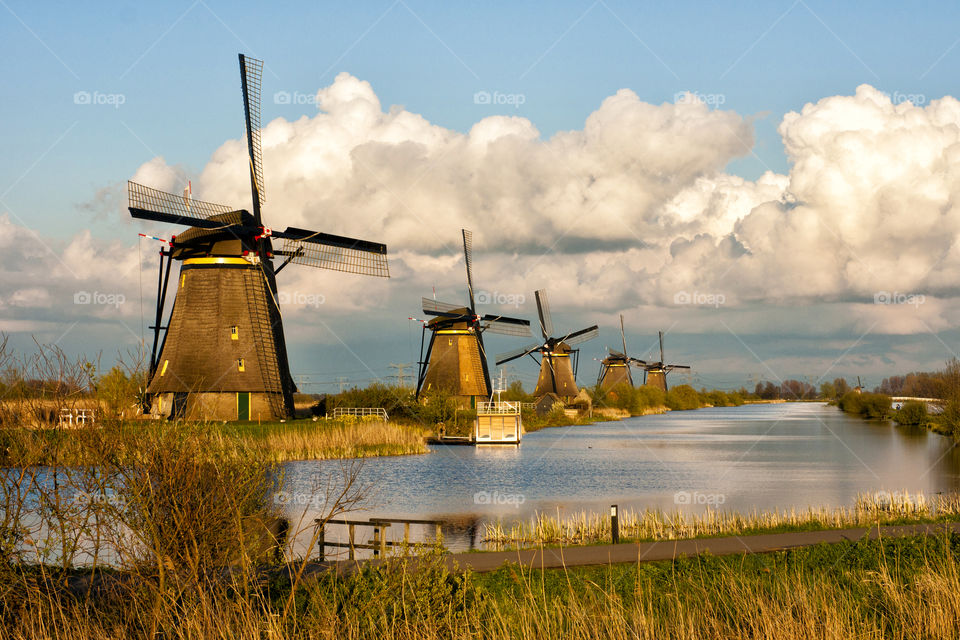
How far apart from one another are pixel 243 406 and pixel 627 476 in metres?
18.1

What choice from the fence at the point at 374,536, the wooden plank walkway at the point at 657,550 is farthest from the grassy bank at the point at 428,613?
the wooden plank walkway at the point at 657,550

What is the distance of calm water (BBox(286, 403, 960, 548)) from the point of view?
25.4 m

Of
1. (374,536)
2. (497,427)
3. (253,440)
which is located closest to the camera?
(253,440)

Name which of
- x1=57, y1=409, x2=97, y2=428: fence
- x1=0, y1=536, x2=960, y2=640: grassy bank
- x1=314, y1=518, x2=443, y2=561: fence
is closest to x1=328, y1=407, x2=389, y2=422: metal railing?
x1=314, y1=518, x2=443, y2=561: fence

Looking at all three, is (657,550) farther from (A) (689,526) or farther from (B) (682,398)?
(B) (682,398)

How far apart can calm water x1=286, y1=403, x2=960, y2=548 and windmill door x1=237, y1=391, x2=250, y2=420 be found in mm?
5459

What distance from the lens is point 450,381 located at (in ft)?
206

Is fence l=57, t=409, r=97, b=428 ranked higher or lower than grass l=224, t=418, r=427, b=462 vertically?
higher

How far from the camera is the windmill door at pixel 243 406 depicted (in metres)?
37.9

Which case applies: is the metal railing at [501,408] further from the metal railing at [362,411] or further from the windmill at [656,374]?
the windmill at [656,374]

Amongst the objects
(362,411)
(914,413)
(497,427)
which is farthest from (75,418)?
(914,413)

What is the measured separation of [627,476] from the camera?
3519 cm

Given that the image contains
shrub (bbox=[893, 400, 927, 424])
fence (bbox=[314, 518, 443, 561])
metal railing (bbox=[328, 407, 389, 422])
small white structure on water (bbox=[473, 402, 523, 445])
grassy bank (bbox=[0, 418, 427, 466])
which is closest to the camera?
grassy bank (bbox=[0, 418, 427, 466])

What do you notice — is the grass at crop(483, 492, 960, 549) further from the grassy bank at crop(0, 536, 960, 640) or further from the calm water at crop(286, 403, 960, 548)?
the grassy bank at crop(0, 536, 960, 640)
